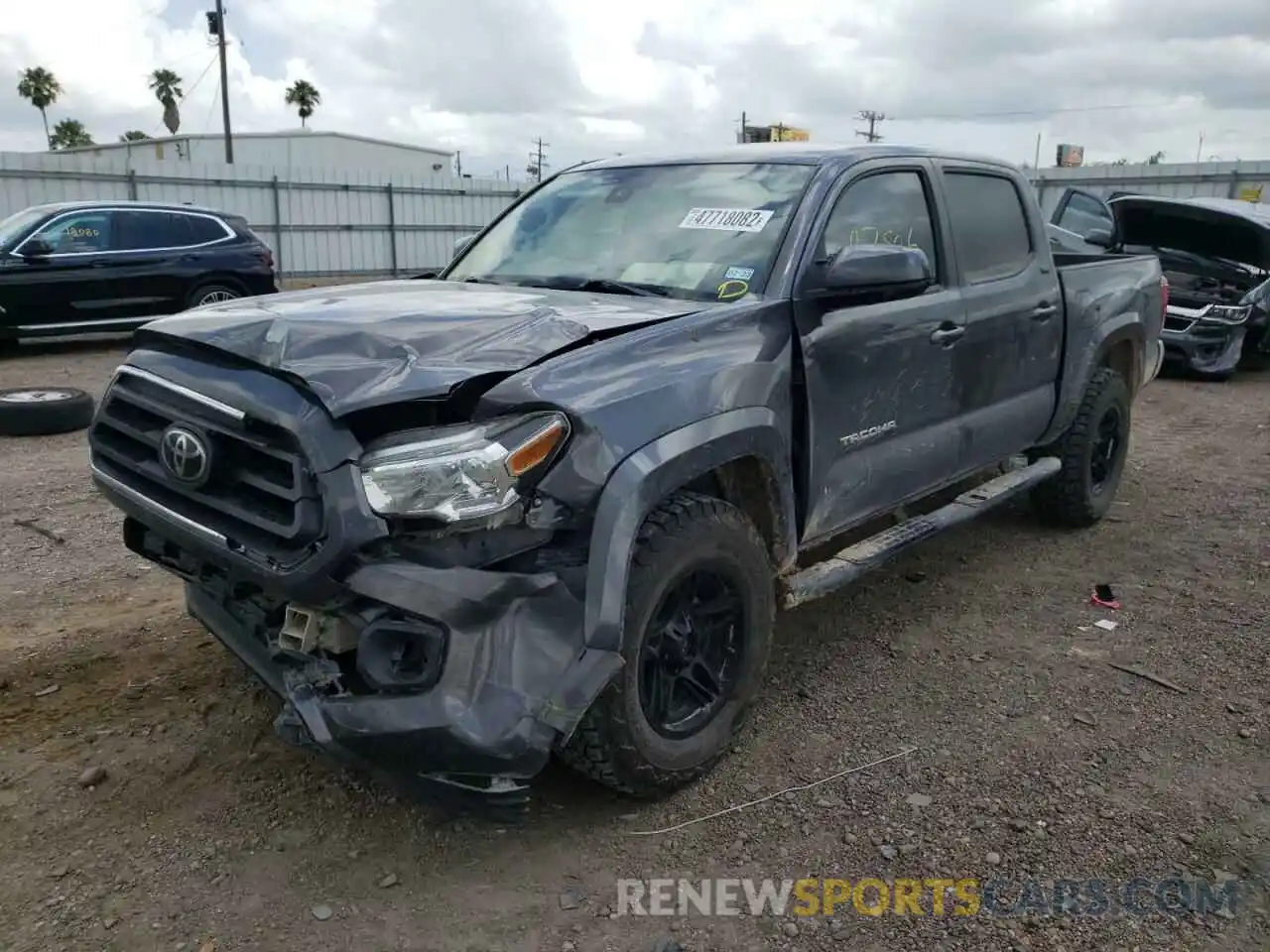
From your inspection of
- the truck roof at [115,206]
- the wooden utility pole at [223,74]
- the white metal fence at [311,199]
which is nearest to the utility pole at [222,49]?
the wooden utility pole at [223,74]

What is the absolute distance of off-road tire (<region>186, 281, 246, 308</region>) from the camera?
1170 centimetres

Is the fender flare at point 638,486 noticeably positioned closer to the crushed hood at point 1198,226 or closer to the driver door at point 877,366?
the driver door at point 877,366

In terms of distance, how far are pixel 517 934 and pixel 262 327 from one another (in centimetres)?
165

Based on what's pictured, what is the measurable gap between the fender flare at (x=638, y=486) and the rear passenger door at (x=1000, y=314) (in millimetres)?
1503

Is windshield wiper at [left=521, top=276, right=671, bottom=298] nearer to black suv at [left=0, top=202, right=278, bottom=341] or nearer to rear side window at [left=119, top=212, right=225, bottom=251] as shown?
black suv at [left=0, top=202, right=278, bottom=341]

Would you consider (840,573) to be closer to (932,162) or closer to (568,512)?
(568,512)

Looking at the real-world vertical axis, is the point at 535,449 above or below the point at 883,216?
below

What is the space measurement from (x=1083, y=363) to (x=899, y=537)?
1.80 m

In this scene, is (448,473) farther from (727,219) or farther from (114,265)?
(114,265)

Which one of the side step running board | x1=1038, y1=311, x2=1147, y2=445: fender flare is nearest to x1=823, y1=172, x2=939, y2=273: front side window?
the side step running board

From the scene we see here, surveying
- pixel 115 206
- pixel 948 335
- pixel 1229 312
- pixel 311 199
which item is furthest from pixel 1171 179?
pixel 948 335

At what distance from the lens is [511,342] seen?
2.71m

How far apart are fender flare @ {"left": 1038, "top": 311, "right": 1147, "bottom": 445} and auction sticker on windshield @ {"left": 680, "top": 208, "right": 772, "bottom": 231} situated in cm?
222

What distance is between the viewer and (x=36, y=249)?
10555 mm
